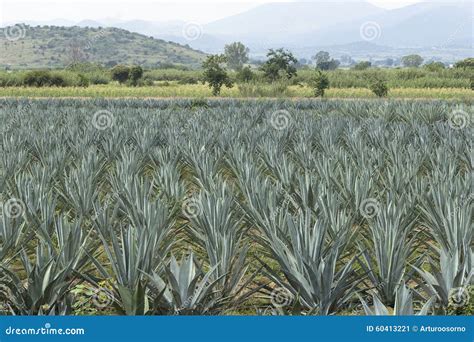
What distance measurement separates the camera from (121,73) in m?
49.0

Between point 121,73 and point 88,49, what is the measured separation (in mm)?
59930

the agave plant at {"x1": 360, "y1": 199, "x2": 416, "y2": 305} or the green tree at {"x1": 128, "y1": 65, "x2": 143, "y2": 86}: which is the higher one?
the green tree at {"x1": 128, "y1": 65, "x2": 143, "y2": 86}

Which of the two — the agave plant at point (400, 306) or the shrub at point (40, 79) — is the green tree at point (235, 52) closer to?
the shrub at point (40, 79)

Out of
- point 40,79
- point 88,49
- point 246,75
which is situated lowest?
point 246,75

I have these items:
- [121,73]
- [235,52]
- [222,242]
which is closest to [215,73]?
[121,73]

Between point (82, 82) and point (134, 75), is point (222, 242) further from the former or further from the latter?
point (134, 75)

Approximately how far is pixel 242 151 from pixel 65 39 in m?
114

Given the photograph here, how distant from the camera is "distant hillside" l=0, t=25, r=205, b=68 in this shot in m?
104

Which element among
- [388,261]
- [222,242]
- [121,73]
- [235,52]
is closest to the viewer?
→ [388,261]

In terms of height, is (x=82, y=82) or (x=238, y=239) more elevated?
(x=82, y=82)

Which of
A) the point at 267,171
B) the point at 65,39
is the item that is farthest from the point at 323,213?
the point at 65,39

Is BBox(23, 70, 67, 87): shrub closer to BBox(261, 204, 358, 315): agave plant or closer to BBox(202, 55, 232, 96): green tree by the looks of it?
BBox(202, 55, 232, 96): green tree

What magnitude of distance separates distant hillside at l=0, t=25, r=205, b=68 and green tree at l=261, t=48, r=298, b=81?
6987 cm

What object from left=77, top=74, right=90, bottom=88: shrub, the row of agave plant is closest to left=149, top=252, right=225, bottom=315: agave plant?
the row of agave plant
